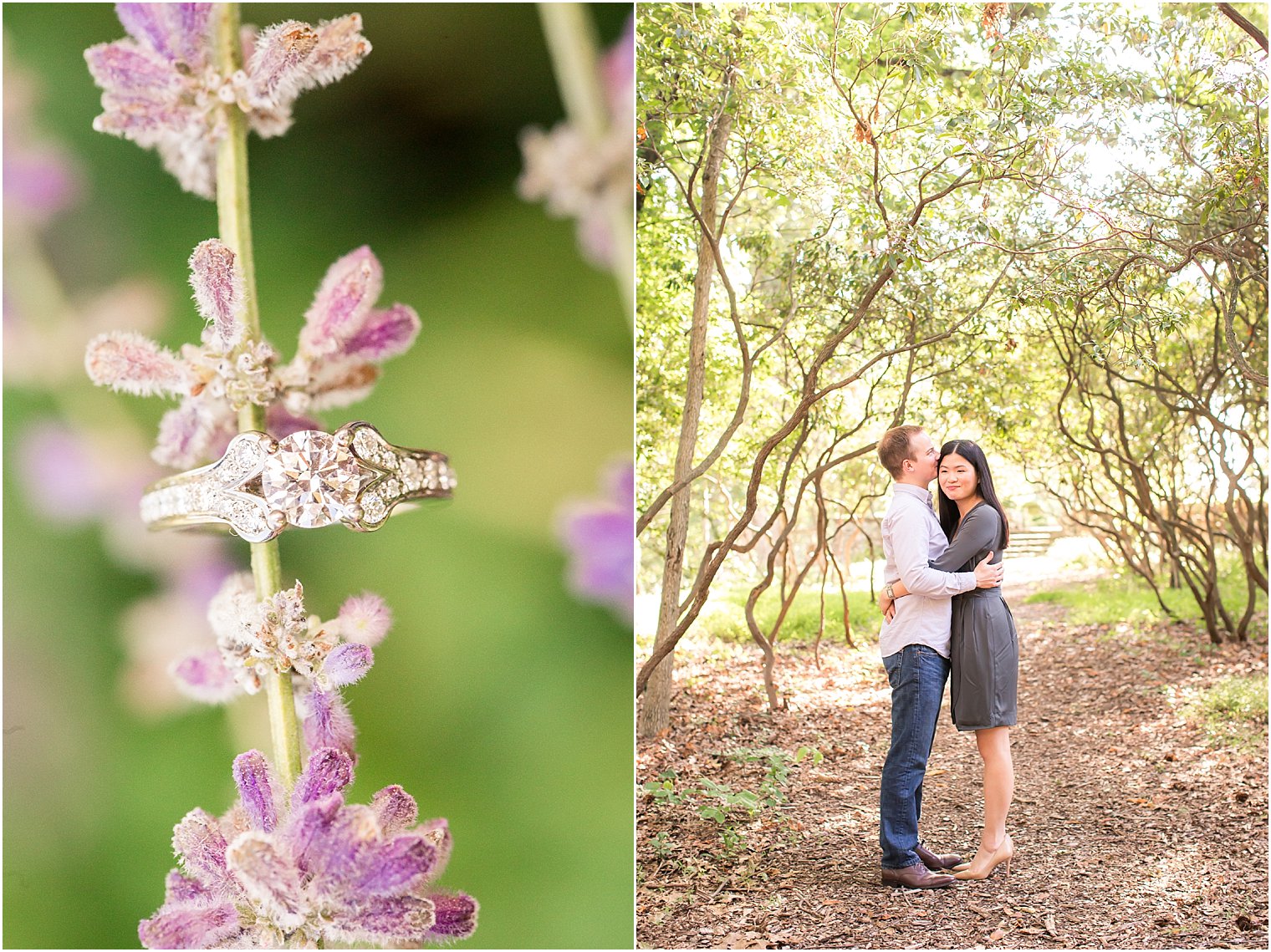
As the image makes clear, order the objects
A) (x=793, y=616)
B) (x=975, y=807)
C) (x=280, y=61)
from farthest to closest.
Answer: (x=793, y=616) < (x=975, y=807) < (x=280, y=61)

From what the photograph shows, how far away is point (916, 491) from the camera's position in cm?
146

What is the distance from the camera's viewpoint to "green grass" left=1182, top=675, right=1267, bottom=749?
157 cm

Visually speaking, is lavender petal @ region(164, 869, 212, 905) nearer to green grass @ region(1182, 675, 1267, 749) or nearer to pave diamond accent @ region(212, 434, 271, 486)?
pave diamond accent @ region(212, 434, 271, 486)

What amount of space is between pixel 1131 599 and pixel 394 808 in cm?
143

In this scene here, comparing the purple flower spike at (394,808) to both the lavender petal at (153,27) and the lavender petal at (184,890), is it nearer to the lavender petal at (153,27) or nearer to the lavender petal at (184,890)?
the lavender petal at (184,890)

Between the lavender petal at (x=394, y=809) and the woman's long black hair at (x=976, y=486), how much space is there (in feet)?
3.15

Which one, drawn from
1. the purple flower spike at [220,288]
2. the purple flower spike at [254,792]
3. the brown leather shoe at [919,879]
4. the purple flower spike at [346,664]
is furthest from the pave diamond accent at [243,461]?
the brown leather shoe at [919,879]

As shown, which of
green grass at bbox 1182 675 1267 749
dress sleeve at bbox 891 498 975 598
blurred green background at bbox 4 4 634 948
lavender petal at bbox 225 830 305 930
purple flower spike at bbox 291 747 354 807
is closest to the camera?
lavender petal at bbox 225 830 305 930

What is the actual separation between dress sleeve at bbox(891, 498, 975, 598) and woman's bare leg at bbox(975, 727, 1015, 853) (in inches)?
10.7

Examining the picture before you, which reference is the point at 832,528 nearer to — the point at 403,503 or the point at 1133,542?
the point at 1133,542

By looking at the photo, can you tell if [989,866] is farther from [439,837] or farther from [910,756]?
[439,837]

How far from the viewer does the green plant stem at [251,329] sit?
1.05 m

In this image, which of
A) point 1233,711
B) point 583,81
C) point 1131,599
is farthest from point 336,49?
point 1233,711

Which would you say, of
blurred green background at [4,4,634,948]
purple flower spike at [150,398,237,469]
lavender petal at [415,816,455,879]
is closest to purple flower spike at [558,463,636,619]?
blurred green background at [4,4,634,948]
